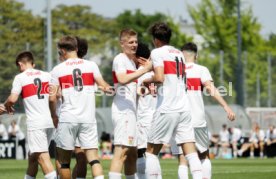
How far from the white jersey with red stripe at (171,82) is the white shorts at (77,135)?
1.10 m

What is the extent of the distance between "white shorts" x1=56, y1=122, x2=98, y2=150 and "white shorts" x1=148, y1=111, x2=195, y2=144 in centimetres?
93

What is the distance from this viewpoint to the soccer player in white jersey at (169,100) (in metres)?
13.3

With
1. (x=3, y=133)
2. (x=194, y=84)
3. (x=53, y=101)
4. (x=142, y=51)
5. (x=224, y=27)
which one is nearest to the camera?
(x=53, y=101)

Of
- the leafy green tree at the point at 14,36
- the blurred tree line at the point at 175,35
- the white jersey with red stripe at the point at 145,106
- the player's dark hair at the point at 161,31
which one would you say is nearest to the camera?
the player's dark hair at the point at 161,31

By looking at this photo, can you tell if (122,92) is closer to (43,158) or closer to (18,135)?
(43,158)

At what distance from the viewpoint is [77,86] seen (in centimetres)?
1308

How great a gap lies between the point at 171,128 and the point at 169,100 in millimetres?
421

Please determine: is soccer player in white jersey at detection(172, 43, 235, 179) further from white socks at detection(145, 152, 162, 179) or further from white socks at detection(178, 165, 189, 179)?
white socks at detection(145, 152, 162, 179)

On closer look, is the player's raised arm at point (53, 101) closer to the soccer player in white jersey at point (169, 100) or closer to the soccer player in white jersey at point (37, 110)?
the soccer player in white jersey at point (37, 110)

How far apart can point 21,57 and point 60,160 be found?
205 cm

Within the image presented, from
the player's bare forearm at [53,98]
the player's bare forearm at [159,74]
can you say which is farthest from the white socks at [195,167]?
the player's bare forearm at [53,98]

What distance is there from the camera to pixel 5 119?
4588cm

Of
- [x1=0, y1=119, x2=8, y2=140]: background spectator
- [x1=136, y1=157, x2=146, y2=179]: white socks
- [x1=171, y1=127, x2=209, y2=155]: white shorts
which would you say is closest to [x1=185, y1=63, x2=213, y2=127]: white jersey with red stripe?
[x1=171, y1=127, x2=209, y2=155]: white shorts

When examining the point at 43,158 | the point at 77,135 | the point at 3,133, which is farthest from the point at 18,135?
the point at 77,135
